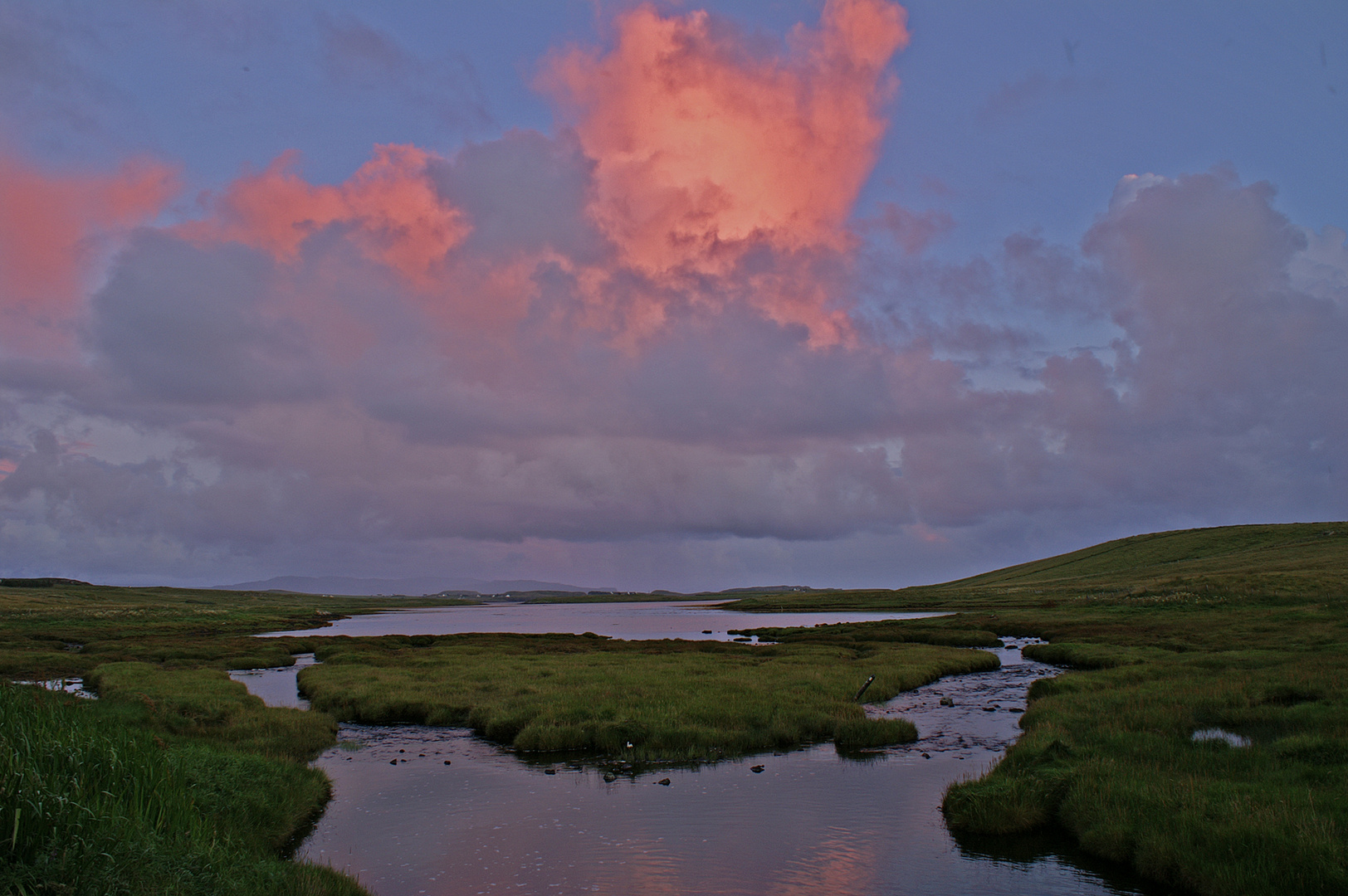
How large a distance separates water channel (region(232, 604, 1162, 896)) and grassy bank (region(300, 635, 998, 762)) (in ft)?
5.84

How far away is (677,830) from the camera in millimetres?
20797

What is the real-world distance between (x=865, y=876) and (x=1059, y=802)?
7152 millimetres

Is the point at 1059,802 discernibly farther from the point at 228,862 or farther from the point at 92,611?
the point at 92,611

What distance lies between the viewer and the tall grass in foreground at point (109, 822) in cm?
955

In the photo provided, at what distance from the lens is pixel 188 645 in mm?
69562

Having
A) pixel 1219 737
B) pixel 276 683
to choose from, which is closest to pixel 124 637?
pixel 276 683

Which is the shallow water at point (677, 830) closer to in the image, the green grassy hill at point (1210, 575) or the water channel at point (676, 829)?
the water channel at point (676, 829)

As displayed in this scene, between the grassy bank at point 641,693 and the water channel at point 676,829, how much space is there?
5.84 ft

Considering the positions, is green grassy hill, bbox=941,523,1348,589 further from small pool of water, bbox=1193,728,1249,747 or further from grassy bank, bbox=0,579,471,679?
grassy bank, bbox=0,579,471,679

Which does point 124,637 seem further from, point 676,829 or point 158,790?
point 676,829

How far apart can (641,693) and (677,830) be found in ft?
59.5

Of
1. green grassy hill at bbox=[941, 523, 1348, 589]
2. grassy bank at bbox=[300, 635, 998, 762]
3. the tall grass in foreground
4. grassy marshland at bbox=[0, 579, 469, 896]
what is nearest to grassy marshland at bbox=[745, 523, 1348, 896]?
grassy bank at bbox=[300, 635, 998, 762]

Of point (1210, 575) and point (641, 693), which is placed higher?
point (1210, 575)

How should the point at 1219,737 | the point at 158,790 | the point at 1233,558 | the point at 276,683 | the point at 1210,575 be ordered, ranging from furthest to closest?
the point at 1233,558 → the point at 1210,575 → the point at 276,683 → the point at 1219,737 → the point at 158,790
